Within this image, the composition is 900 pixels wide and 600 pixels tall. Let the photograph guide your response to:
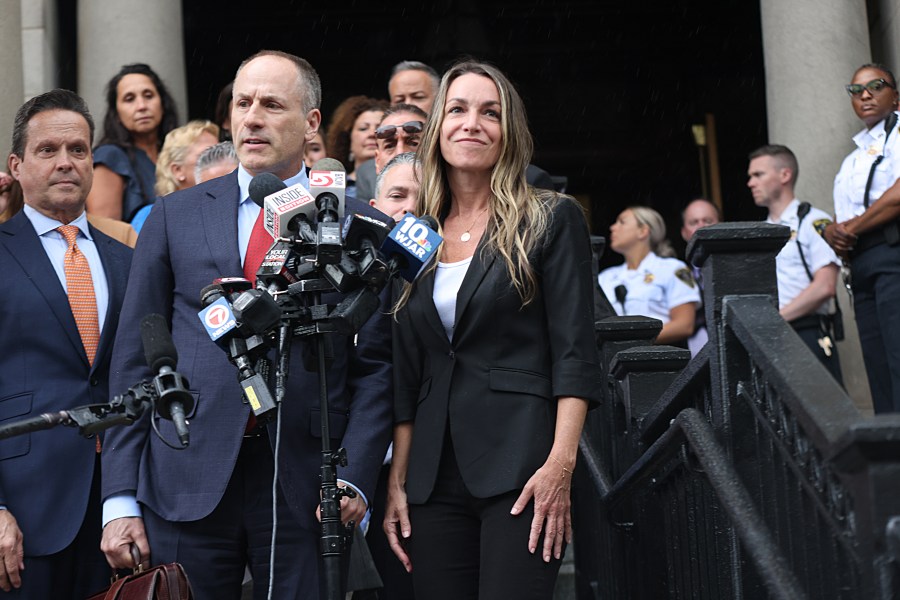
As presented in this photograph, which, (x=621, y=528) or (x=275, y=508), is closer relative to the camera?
(x=275, y=508)

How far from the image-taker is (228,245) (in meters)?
4.11

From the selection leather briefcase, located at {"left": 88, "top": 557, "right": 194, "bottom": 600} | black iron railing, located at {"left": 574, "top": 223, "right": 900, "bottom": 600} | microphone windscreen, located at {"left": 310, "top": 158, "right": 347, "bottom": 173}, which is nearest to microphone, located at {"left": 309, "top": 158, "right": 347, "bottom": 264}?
microphone windscreen, located at {"left": 310, "top": 158, "right": 347, "bottom": 173}

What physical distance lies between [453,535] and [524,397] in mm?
447

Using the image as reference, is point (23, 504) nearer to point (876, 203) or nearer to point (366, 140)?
point (366, 140)

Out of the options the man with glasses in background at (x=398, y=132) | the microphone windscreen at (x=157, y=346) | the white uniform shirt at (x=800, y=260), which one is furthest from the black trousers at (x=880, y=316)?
the microphone windscreen at (x=157, y=346)

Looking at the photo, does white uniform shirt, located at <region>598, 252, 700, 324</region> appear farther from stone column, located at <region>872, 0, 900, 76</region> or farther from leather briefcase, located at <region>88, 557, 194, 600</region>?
leather briefcase, located at <region>88, 557, 194, 600</region>

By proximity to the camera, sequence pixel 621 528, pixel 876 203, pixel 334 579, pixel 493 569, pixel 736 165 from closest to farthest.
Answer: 1. pixel 334 579
2. pixel 493 569
3. pixel 621 528
4. pixel 876 203
5. pixel 736 165

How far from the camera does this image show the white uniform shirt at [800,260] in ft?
27.0

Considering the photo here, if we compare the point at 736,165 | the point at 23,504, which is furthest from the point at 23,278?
the point at 736,165

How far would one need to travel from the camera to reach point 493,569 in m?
3.79

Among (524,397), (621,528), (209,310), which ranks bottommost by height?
(621,528)

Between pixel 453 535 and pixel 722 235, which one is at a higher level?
pixel 722 235

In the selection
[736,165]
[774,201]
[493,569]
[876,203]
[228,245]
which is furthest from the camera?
[736,165]

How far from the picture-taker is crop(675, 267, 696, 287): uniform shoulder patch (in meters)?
8.90
